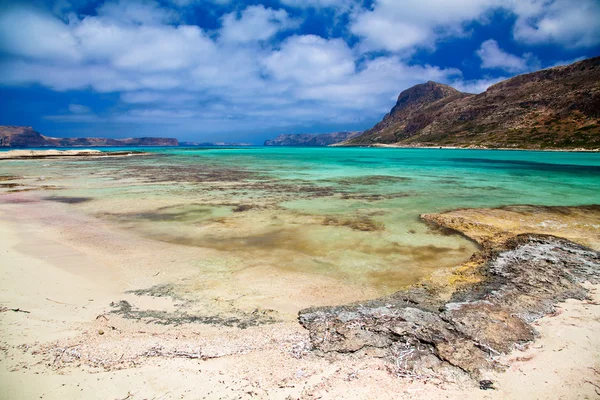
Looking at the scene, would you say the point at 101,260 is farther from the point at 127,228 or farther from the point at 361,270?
the point at 361,270

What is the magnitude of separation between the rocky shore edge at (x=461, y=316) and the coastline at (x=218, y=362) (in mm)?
196

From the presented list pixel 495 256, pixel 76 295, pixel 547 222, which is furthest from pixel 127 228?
pixel 547 222

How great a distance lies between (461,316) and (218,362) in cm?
409

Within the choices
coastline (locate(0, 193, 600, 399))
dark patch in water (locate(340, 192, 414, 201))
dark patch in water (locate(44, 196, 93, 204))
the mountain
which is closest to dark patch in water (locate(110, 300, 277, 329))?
coastline (locate(0, 193, 600, 399))

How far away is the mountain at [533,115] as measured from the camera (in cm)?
10437

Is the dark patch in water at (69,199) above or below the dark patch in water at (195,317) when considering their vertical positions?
above

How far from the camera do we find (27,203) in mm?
16312

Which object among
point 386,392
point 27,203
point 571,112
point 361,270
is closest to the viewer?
point 386,392

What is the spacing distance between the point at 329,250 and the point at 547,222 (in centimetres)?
960

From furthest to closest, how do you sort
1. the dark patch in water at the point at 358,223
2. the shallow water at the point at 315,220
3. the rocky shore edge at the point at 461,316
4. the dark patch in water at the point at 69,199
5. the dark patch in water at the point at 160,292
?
the dark patch in water at the point at 69,199
the dark patch in water at the point at 358,223
the shallow water at the point at 315,220
the dark patch in water at the point at 160,292
the rocky shore edge at the point at 461,316

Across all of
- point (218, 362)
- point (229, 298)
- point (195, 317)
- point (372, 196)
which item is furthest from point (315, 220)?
point (218, 362)

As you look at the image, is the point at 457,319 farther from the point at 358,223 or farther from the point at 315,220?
the point at 315,220

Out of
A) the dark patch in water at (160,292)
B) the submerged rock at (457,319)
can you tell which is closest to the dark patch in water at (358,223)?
the submerged rock at (457,319)

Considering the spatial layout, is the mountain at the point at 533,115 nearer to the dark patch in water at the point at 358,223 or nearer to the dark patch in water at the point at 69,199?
the dark patch in water at the point at 358,223
